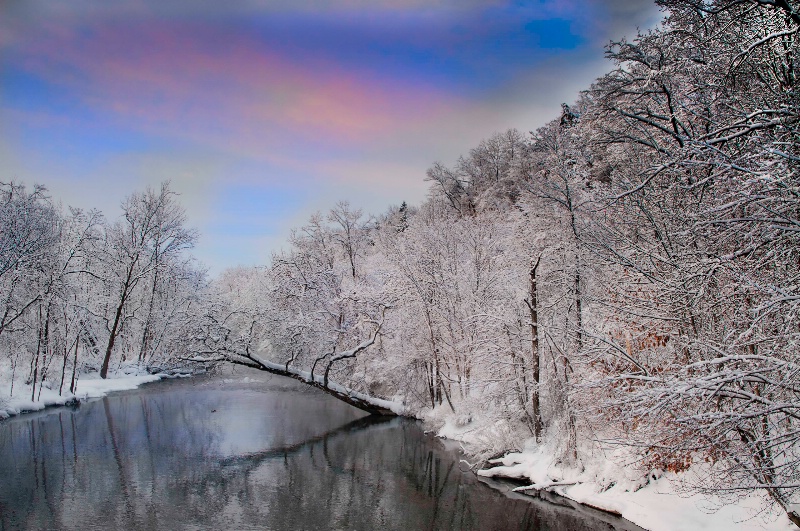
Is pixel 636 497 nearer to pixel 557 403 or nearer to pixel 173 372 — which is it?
pixel 557 403

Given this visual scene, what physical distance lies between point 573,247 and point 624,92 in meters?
7.55

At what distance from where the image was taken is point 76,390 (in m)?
28.5

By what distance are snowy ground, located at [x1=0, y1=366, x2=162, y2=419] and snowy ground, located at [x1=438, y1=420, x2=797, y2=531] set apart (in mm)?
20491

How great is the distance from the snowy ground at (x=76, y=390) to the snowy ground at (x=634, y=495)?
2049 cm

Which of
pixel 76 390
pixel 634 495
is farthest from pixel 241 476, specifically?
pixel 76 390

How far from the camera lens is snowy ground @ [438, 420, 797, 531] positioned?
9.75m

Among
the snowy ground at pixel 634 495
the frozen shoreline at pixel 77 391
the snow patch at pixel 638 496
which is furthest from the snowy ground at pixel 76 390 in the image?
the snow patch at pixel 638 496

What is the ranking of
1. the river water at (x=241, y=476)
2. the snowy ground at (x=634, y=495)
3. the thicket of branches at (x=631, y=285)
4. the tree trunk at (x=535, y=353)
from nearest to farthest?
the thicket of branches at (x=631, y=285)
the snowy ground at (x=634, y=495)
the river water at (x=241, y=476)
the tree trunk at (x=535, y=353)

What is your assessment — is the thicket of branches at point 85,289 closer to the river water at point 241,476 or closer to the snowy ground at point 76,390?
the snowy ground at point 76,390

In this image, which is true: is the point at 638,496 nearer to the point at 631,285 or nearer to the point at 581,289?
the point at 631,285

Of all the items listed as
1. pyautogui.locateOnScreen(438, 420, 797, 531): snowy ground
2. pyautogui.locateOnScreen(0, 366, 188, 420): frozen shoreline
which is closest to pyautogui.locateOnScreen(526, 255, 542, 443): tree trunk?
pyautogui.locateOnScreen(438, 420, 797, 531): snowy ground

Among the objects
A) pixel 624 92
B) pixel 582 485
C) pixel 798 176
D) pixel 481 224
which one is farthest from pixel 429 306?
pixel 798 176

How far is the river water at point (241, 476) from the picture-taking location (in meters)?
12.0

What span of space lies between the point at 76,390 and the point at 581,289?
27140mm
